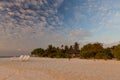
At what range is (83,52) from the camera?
49531 millimetres

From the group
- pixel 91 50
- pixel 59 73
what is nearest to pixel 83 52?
pixel 91 50

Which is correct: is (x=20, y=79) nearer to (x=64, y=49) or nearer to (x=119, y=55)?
(x=119, y=55)

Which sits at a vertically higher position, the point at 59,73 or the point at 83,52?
the point at 83,52

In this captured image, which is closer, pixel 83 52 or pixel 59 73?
pixel 59 73

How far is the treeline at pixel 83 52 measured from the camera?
43.1 m

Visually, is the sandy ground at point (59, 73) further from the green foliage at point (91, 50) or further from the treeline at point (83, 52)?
the green foliage at point (91, 50)

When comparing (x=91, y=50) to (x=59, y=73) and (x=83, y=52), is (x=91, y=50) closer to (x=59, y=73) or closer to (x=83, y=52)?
(x=83, y=52)

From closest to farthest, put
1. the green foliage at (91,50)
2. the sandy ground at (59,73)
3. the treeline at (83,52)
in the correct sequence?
1. the sandy ground at (59,73)
2. the treeline at (83,52)
3. the green foliage at (91,50)

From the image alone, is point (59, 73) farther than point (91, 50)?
No

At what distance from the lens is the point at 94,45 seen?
178 ft

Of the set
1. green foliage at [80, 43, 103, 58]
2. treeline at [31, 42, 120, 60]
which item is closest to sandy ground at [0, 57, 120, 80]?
treeline at [31, 42, 120, 60]

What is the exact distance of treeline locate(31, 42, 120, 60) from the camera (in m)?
43.1

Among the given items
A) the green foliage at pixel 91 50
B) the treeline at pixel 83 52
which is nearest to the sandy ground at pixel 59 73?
the treeline at pixel 83 52

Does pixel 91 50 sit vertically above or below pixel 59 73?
above
